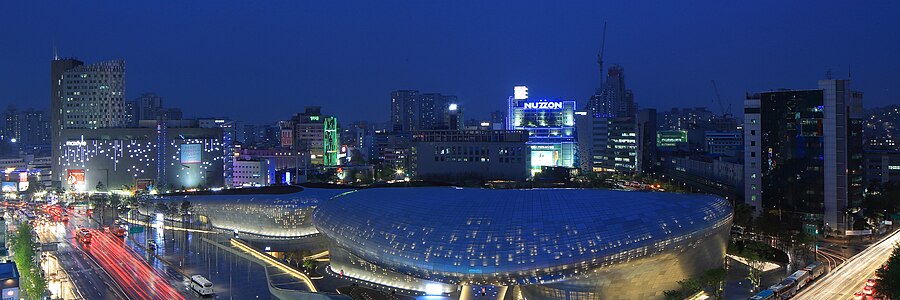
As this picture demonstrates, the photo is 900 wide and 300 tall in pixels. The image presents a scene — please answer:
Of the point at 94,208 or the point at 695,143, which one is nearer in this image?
the point at 94,208

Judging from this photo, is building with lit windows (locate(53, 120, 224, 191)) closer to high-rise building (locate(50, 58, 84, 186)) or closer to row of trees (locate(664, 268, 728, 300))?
high-rise building (locate(50, 58, 84, 186))

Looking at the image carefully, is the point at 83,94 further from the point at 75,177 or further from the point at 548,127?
the point at 548,127

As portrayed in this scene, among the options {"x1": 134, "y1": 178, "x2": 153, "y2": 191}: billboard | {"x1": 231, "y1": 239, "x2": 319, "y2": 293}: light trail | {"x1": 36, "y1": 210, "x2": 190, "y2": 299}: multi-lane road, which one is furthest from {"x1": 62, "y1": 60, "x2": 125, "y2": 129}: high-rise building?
{"x1": 231, "y1": 239, "x2": 319, "y2": 293}: light trail

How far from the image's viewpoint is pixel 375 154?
16975 centimetres

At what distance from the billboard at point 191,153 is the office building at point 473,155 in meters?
32.7

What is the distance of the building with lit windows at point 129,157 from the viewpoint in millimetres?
96625

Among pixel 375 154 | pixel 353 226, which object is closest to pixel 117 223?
pixel 353 226

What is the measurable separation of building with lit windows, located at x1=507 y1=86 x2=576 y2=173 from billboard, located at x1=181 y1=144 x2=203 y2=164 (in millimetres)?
51364

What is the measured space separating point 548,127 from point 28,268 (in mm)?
89542

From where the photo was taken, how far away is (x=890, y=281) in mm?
32625

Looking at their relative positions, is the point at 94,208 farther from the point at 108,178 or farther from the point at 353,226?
the point at 353,226

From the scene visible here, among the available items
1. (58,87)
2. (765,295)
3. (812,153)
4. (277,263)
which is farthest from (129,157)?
(765,295)

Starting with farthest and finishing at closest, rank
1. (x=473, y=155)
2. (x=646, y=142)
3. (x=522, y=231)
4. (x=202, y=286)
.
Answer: (x=646, y=142) < (x=473, y=155) < (x=202, y=286) < (x=522, y=231)

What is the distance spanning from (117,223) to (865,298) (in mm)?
62479
